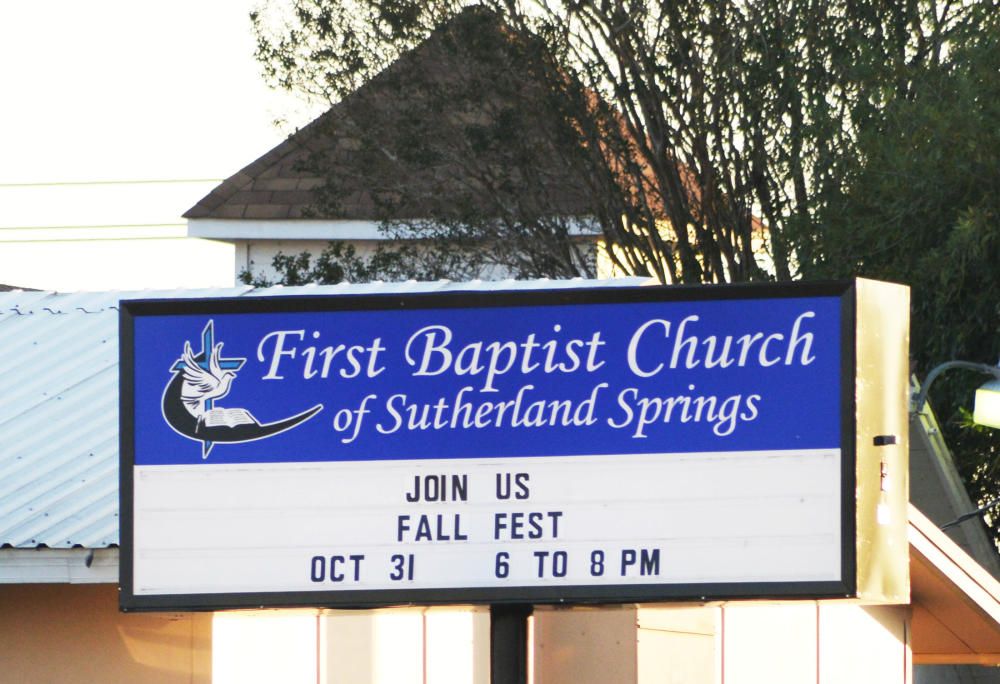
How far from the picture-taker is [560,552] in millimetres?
4695

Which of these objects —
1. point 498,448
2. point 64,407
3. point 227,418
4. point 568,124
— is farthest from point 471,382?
point 568,124

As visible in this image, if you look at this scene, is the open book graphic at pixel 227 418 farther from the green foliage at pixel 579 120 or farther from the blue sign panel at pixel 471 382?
the green foliage at pixel 579 120

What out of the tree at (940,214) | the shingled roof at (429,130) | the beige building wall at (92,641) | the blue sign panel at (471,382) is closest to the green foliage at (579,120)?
the shingled roof at (429,130)

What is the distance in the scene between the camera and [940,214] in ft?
55.1

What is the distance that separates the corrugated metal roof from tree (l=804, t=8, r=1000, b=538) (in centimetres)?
781

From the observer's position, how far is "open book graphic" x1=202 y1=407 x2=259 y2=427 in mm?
4793

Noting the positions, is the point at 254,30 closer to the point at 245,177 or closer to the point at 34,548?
the point at 245,177

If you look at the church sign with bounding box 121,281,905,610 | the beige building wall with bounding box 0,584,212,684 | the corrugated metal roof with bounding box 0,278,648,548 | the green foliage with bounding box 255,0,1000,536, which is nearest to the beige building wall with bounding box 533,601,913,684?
the church sign with bounding box 121,281,905,610

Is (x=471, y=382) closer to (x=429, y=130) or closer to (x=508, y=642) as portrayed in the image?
(x=508, y=642)

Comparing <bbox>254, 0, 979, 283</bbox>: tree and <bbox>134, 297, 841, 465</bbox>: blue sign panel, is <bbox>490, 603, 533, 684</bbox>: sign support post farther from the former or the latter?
<bbox>254, 0, 979, 283</bbox>: tree

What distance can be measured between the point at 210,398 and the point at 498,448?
84 centimetres

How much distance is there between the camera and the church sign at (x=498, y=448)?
4633mm

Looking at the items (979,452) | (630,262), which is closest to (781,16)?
(630,262)

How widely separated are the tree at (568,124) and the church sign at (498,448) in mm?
21236
